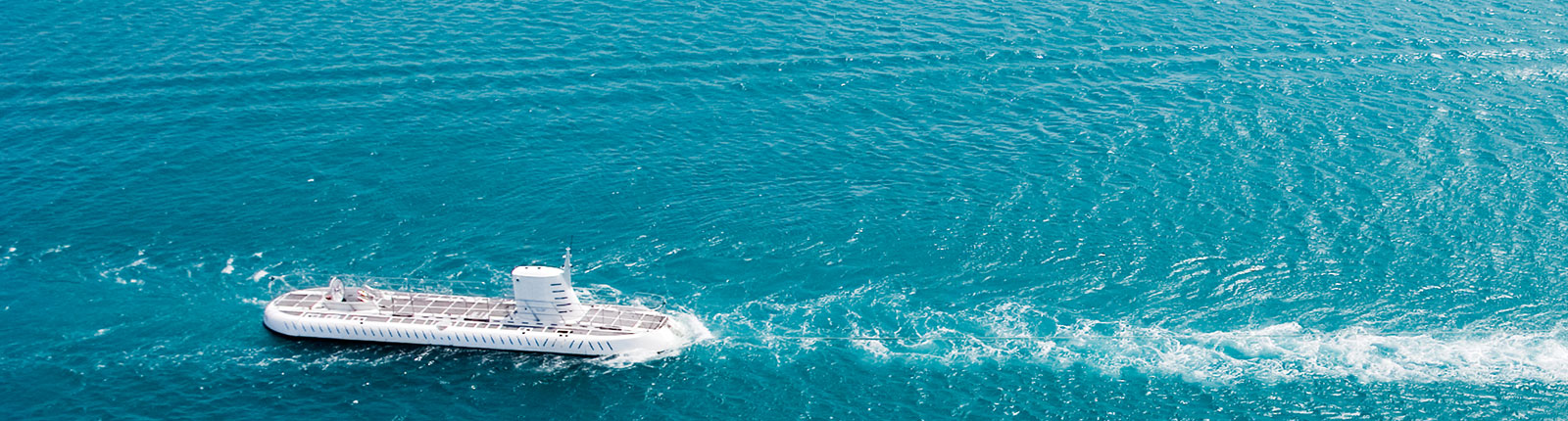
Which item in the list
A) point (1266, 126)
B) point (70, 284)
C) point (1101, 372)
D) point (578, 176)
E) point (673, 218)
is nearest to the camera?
point (1101, 372)

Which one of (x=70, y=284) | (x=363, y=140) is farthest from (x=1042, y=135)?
(x=70, y=284)

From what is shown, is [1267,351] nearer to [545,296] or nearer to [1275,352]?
[1275,352]

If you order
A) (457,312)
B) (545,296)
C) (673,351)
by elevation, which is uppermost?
(545,296)

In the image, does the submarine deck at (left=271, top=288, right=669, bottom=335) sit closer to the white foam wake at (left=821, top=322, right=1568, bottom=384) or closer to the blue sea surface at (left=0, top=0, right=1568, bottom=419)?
the blue sea surface at (left=0, top=0, right=1568, bottom=419)

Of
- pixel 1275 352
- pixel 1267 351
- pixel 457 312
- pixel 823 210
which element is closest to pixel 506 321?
pixel 457 312

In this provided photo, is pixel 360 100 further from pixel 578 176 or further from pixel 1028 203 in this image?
pixel 1028 203

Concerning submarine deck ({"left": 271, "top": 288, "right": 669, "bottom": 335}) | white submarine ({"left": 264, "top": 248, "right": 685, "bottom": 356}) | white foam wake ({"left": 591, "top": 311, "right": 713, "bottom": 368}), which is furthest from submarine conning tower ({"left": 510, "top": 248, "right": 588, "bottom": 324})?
white foam wake ({"left": 591, "top": 311, "right": 713, "bottom": 368})
